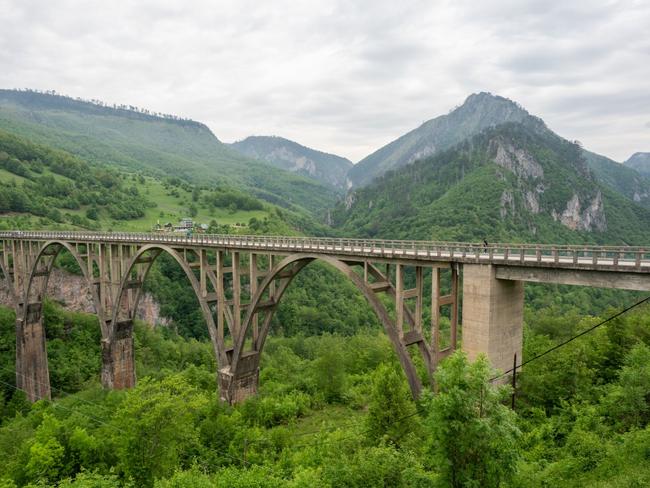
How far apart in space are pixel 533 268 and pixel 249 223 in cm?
12592

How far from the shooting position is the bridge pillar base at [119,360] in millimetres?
43781

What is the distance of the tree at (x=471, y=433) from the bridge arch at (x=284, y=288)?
931 centimetres

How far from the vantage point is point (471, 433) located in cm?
1341

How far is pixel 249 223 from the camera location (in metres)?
140

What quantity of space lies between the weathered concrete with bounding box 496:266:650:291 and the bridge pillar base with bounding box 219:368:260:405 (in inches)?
893

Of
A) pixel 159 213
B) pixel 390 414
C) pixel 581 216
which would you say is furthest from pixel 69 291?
pixel 581 216

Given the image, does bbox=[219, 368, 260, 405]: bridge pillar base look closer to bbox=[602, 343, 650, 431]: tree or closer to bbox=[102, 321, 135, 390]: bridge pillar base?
bbox=[102, 321, 135, 390]: bridge pillar base

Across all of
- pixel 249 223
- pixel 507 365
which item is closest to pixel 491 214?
pixel 249 223

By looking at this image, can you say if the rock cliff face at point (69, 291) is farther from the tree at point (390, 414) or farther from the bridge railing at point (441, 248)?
the tree at point (390, 414)

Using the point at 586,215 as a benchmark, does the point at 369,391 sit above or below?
below

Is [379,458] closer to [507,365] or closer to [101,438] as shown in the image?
[507,365]

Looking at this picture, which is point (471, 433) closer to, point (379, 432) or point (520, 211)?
point (379, 432)

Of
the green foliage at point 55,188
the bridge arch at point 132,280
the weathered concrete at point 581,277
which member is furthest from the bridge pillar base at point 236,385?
the green foliage at point 55,188

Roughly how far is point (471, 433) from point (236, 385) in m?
24.5
